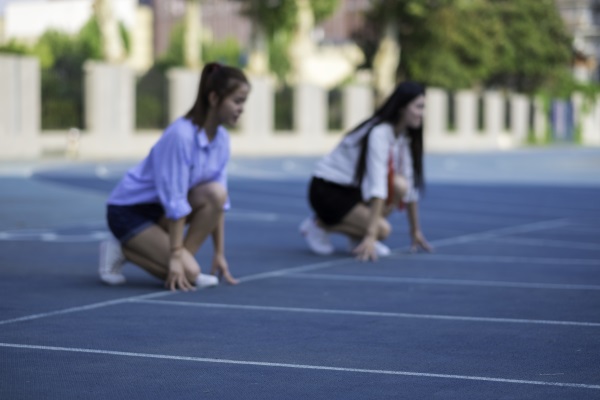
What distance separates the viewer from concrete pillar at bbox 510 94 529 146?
77.2 metres

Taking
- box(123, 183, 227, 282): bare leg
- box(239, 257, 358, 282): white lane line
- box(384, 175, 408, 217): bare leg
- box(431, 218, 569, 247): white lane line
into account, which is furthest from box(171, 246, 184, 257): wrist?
box(431, 218, 569, 247): white lane line

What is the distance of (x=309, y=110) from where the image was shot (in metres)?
56.1

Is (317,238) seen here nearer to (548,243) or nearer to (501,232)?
(548,243)

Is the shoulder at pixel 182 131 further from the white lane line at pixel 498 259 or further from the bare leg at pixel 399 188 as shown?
the white lane line at pixel 498 259

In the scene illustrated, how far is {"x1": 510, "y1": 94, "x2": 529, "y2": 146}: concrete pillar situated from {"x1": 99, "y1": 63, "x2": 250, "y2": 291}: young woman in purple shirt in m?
68.9

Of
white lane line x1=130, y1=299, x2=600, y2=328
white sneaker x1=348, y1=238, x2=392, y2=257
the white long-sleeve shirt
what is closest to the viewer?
white lane line x1=130, y1=299, x2=600, y2=328

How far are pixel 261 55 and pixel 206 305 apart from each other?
50.2m

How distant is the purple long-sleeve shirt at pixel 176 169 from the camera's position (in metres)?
8.52

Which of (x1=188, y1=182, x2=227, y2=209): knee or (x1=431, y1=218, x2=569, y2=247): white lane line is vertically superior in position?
(x1=188, y1=182, x2=227, y2=209): knee

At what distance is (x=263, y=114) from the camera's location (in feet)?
173

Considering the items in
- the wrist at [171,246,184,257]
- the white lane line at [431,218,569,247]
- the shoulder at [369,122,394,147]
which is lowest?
the white lane line at [431,218,569,247]

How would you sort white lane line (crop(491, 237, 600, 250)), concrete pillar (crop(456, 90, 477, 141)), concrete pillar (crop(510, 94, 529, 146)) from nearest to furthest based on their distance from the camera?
white lane line (crop(491, 237, 600, 250)) < concrete pillar (crop(456, 90, 477, 141)) < concrete pillar (crop(510, 94, 529, 146))

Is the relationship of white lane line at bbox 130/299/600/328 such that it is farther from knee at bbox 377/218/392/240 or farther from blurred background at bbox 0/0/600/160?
blurred background at bbox 0/0/600/160

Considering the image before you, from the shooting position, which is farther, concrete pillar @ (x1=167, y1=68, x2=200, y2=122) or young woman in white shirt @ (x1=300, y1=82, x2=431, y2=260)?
concrete pillar @ (x1=167, y1=68, x2=200, y2=122)
